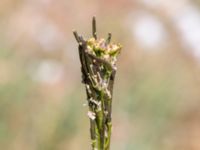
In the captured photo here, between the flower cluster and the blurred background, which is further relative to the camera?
the blurred background

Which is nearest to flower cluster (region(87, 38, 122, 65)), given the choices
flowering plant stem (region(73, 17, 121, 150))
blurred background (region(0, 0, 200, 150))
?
flowering plant stem (region(73, 17, 121, 150))

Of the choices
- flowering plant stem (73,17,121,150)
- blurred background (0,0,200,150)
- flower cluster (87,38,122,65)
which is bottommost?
flowering plant stem (73,17,121,150)

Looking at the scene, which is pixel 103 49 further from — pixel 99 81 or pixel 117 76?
pixel 117 76

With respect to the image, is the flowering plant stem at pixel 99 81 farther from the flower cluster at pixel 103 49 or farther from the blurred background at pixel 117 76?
the blurred background at pixel 117 76

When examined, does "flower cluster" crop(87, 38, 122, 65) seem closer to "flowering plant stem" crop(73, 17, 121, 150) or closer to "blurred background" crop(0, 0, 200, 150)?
"flowering plant stem" crop(73, 17, 121, 150)

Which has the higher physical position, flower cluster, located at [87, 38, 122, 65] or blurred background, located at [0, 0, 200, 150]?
blurred background, located at [0, 0, 200, 150]

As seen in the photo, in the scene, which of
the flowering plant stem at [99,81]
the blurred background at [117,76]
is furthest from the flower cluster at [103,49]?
the blurred background at [117,76]
